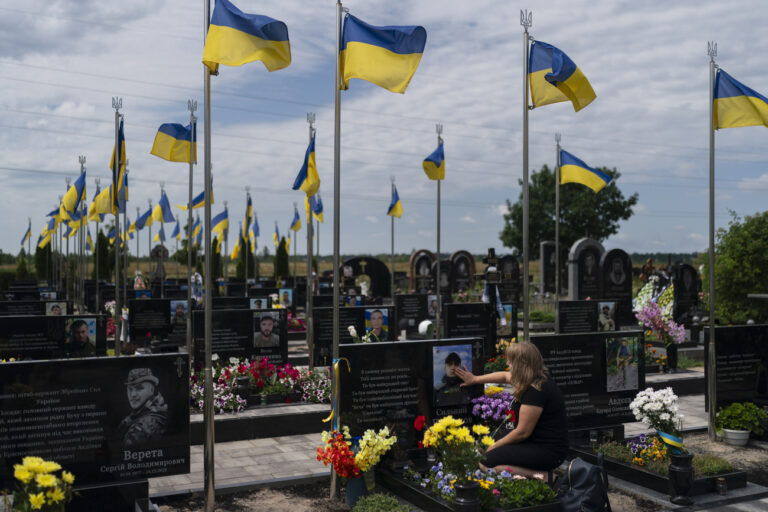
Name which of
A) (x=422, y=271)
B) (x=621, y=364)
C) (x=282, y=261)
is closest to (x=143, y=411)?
(x=621, y=364)

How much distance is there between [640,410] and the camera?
26.1ft

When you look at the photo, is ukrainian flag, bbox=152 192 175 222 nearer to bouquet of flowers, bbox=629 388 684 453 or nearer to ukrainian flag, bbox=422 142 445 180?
ukrainian flag, bbox=422 142 445 180

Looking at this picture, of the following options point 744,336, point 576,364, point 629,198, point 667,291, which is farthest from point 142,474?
point 629,198

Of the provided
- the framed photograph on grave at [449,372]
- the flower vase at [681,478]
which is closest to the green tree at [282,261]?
the framed photograph on grave at [449,372]

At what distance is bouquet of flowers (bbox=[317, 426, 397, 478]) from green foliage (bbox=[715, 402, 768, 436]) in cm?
536

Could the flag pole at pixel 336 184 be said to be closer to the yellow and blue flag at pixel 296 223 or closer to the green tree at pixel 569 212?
the yellow and blue flag at pixel 296 223

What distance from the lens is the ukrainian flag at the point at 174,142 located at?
13.7m

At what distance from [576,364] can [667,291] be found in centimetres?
1384

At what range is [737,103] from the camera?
398 inches

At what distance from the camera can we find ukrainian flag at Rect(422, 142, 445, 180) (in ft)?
57.1

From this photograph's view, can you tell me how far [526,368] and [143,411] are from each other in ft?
11.3

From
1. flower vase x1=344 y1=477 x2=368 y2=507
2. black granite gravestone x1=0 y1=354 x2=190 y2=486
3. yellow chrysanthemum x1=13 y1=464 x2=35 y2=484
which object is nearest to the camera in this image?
yellow chrysanthemum x1=13 y1=464 x2=35 y2=484

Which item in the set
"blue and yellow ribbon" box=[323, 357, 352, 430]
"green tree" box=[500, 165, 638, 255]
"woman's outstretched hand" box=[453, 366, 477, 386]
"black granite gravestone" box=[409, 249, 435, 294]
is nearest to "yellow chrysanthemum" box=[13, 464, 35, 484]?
"blue and yellow ribbon" box=[323, 357, 352, 430]

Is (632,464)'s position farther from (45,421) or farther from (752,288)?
(752,288)
